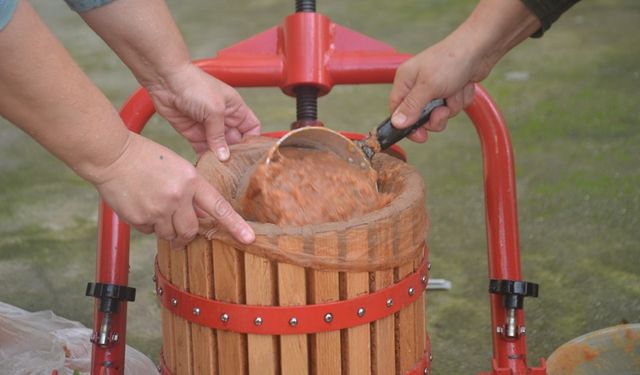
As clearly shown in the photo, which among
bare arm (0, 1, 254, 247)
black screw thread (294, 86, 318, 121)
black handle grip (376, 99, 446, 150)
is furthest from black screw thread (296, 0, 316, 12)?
bare arm (0, 1, 254, 247)

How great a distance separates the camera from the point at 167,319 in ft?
6.10

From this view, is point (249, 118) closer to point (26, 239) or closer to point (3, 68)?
point (3, 68)

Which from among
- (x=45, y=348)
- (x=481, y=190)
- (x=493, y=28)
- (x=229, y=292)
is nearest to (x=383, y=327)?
(x=229, y=292)

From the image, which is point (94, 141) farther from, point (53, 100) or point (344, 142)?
point (344, 142)

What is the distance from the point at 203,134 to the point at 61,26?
451cm

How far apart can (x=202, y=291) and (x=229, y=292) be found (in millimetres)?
69

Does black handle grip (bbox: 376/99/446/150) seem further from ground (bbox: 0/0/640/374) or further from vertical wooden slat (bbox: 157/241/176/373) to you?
ground (bbox: 0/0/640/374)

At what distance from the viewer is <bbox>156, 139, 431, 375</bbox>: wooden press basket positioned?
164 centimetres

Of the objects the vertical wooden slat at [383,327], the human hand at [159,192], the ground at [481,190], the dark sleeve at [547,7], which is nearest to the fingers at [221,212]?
the human hand at [159,192]

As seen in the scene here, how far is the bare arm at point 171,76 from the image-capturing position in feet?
6.40

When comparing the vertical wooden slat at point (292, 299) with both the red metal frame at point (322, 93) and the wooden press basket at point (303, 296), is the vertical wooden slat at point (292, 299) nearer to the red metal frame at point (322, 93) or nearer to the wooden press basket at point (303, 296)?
the wooden press basket at point (303, 296)

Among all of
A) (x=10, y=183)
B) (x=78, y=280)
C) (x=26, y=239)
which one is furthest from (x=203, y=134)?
(x=10, y=183)

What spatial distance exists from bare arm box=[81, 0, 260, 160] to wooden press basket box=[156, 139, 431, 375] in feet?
1.36

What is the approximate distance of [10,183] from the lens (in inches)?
165
